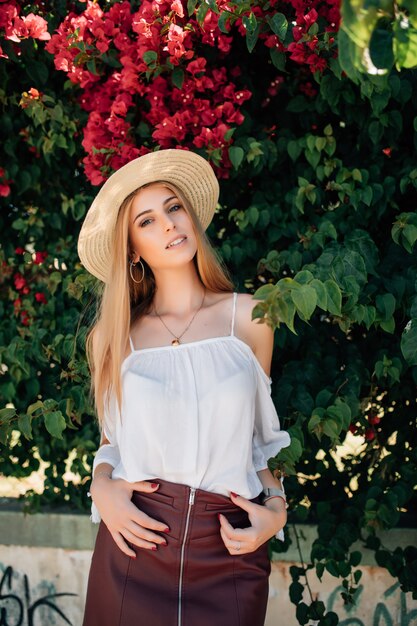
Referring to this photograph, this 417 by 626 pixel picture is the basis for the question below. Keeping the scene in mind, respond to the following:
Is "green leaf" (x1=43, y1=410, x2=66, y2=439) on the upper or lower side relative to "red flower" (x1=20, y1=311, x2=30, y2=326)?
upper

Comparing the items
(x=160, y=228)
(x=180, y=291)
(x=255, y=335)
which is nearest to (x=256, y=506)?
(x=255, y=335)

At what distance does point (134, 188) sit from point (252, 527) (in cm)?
109

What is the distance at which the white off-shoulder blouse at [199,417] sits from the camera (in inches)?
83.7

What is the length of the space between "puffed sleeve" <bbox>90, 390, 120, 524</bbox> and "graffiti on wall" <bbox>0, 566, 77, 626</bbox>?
113 centimetres

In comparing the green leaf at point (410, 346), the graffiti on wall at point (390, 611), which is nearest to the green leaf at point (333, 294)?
the green leaf at point (410, 346)

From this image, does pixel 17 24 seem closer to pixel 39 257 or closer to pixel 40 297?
pixel 39 257

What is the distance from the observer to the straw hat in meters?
2.34

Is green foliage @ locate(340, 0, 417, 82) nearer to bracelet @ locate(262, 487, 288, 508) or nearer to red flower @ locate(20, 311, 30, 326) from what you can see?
bracelet @ locate(262, 487, 288, 508)

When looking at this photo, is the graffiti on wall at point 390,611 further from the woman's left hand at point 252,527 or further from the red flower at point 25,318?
the red flower at point 25,318

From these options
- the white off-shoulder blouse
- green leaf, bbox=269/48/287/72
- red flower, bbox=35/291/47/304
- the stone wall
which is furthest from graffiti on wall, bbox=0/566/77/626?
green leaf, bbox=269/48/287/72

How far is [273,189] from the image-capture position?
111 inches

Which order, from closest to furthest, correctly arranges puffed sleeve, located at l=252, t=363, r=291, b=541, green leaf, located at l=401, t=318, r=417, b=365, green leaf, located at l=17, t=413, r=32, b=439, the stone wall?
green leaf, located at l=401, t=318, r=417, b=365, green leaf, located at l=17, t=413, r=32, b=439, puffed sleeve, located at l=252, t=363, r=291, b=541, the stone wall

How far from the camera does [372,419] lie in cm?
271

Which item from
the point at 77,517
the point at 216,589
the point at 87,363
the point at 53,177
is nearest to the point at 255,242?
the point at 87,363
